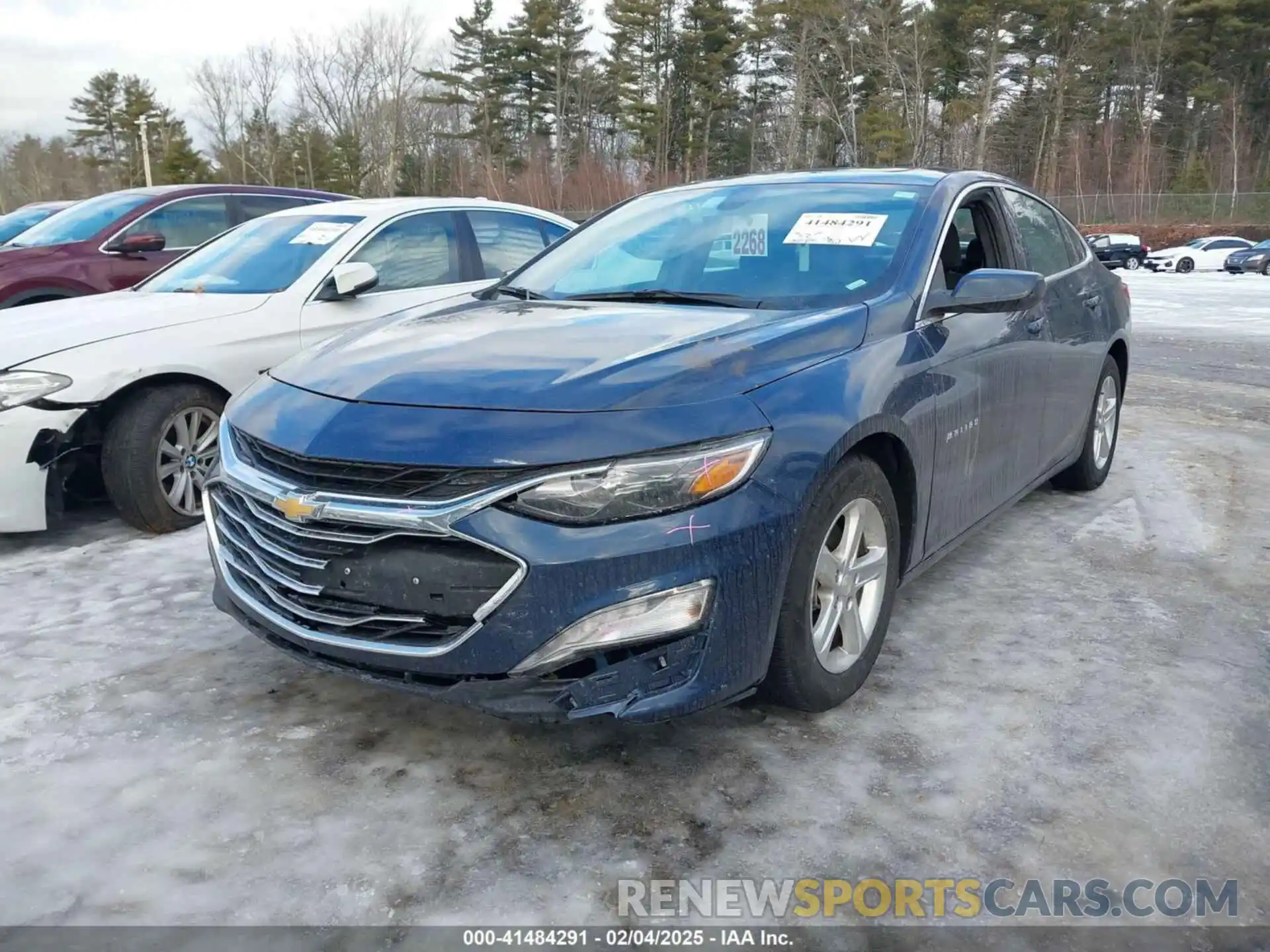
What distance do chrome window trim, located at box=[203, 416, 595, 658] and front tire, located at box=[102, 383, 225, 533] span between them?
2086 mm

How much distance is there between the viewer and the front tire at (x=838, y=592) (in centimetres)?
266

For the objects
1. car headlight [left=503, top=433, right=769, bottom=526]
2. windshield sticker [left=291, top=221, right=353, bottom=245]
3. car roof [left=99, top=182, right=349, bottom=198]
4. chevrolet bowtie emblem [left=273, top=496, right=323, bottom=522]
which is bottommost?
chevrolet bowtie emblem [left=273, top=496, right=323, bottom=522]

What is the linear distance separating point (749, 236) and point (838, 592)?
1.41 meters

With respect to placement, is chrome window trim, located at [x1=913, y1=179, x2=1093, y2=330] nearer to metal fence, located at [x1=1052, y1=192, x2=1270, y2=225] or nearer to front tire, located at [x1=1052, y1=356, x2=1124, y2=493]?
front tire, located at [x1=1052, y1=356, x2=1124, y2=493]

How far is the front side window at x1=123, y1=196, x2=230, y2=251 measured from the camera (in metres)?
7.68

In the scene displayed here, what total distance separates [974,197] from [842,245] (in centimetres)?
86

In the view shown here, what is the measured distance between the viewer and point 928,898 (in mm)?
2213

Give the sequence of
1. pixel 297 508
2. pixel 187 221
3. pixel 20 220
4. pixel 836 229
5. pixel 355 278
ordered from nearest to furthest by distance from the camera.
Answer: pixel 297 508 < pixel 836 229 < pixel 355 278 < pixel 187 221 < pixel 20 220

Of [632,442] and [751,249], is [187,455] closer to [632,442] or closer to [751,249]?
[751,249]

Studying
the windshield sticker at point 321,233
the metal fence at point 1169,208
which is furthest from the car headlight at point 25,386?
the metal fence at point 1169,208

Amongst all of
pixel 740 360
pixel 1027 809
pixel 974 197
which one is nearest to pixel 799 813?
pixel 1027 809

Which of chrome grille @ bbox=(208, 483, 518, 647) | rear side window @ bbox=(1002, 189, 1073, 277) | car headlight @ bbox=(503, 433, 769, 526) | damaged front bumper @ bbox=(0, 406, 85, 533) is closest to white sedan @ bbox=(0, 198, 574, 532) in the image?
damaged front bumper @ bbox=(0, 406, 85, 533)

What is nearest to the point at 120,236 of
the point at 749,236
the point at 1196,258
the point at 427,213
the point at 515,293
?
the point at 427,213

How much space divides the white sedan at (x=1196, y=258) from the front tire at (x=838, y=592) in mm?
33308
